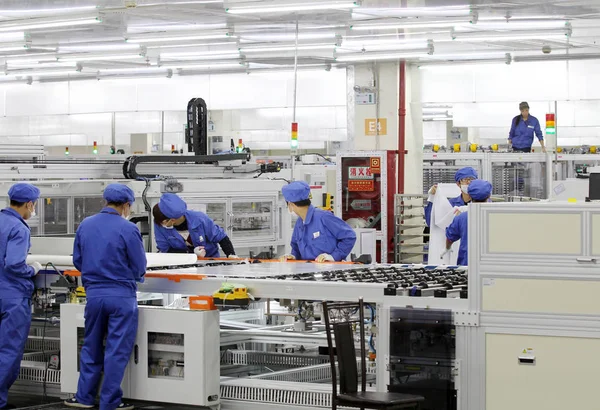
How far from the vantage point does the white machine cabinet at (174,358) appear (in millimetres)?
5344

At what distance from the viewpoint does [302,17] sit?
10656 mm

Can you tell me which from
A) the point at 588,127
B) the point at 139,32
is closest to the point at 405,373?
the point at 139,32

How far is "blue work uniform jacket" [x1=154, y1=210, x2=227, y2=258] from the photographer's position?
726 centimetres

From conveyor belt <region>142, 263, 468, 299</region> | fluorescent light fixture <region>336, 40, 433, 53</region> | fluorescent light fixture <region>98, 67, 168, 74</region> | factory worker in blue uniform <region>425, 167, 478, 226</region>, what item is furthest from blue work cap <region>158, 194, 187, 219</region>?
fluorescent light fixture <region>98, 67, 168, 74</region>

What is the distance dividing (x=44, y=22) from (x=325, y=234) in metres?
4.50

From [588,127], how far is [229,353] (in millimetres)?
10935

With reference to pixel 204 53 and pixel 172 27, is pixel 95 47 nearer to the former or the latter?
pixel 204 53

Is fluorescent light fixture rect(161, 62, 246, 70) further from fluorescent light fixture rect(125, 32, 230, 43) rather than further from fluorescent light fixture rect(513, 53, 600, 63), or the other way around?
fluorescent light fixture rect(513, 53, 600, 63)

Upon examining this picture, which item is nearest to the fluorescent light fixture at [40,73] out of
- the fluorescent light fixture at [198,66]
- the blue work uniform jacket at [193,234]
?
the fluorescent light fixture at [198,66]

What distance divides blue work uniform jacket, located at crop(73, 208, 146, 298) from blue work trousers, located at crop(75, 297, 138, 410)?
0.07 meters

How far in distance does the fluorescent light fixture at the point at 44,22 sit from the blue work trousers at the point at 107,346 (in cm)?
462

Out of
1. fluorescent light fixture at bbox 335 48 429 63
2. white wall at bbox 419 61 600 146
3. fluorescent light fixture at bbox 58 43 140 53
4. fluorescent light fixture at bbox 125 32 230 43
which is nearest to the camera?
fluorescent light fixture at bbox 125 32 230 43

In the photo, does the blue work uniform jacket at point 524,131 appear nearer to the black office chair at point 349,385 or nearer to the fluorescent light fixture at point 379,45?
the fluorescent light fixture at point 379,45

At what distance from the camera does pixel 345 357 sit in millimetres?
4691
